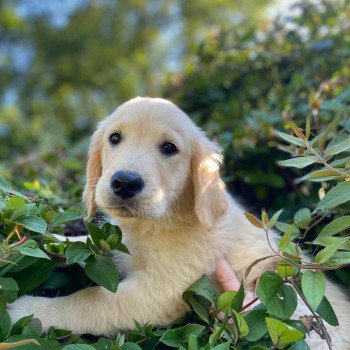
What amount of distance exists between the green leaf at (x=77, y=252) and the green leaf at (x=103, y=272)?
0.05 m

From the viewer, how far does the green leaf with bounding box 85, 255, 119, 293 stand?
8.02 ft

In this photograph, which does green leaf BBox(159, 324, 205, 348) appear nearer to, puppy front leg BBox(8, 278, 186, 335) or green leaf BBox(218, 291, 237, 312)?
green leaf BBox(218, 291, 237, 312)

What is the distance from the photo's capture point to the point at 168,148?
3.08 m

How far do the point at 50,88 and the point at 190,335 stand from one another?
25296mm

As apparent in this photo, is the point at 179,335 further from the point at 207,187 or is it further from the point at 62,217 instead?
the point at 207,187

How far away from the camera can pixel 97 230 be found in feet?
8.41

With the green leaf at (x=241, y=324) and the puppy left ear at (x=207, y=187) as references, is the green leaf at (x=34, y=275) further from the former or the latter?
the green leaf at (x=241, y=324)

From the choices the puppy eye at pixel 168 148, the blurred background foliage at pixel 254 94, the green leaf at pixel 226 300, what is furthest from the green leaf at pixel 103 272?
the blurred background foliage at pixel 254 94

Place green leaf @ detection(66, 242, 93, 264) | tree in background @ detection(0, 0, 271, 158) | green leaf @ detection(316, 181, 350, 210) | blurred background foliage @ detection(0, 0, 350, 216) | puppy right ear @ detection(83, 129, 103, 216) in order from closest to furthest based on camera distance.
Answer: green leaf @ detection(316, 181, 350, 210) → green leaf @ detection(66, 242, 93, 264) → puppy right ear @ detection(83, 129, 103, 216) → blurred background foliage @ detection(0, 0, 350, 216) → tree in background @ detection(0, 0, 271, 158)

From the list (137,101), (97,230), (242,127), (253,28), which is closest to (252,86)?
(253,28)

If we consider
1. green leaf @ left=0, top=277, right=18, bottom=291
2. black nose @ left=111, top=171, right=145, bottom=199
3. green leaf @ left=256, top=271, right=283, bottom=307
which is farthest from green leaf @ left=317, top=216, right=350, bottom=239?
green leaf @ left=0, top=277, right=18, bottom=291

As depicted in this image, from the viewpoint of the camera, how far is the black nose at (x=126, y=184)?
276cm

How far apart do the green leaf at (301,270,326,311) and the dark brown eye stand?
136cm

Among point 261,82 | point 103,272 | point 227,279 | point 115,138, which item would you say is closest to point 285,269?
point 227,279
